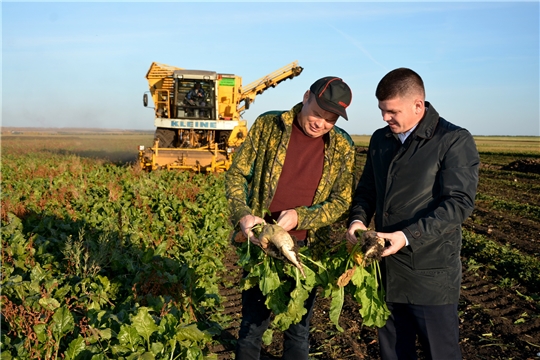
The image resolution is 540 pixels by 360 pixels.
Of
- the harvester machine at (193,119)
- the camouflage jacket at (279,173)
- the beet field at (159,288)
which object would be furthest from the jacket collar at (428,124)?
the harvester machine at (193,119)

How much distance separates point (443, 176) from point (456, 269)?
22.2 inches

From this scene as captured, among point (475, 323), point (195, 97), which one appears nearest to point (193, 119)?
point (195, 97)

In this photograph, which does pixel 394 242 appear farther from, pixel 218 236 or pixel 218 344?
pixel 218 236

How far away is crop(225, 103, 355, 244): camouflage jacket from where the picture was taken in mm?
3344

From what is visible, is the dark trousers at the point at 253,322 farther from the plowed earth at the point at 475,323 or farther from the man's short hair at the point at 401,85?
the man's short hair at the point at 401,85

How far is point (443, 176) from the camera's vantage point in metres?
2.89

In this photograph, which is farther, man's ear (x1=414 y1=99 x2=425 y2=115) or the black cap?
the black cap

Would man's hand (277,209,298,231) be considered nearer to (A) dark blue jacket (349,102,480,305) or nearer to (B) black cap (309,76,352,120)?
(A) dark blue jacket (349,102,480,305)

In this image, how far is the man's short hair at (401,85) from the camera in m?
2.88

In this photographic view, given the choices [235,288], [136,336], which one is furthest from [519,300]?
[136,336]

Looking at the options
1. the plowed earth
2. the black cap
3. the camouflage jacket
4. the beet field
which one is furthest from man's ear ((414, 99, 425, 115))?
the plowed earth

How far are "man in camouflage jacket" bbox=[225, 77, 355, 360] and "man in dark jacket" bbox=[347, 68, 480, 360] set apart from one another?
252 millimetres

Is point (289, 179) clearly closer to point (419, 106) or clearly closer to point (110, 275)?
point (419, 106)

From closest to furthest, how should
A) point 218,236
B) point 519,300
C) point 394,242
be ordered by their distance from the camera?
point 394,242, point 519,300, point 218,236
